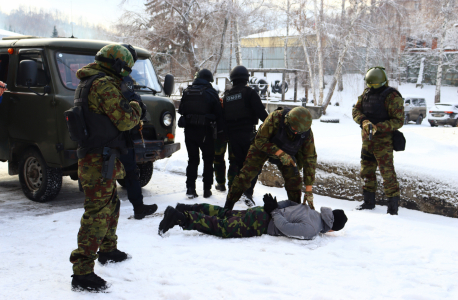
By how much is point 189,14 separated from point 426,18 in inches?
841

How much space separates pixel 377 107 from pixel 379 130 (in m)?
0.34

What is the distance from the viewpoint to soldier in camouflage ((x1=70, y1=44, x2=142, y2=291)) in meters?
2.74

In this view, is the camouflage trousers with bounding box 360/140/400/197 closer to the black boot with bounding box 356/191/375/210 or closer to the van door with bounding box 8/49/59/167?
the black boot with bounding box 356/191/375/210

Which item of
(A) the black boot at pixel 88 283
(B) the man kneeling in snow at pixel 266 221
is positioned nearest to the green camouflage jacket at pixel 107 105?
(A) the black boot at pixel 88 283

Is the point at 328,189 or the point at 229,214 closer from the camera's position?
the point at 229,214

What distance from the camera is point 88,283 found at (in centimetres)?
274

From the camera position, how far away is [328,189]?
235 inches

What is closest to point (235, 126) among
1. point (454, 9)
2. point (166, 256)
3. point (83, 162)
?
point (166, 256)

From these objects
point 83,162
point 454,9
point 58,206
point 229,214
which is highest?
point 454,9

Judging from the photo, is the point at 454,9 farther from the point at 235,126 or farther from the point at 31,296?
the point at 31,296

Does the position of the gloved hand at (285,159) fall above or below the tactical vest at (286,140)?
below

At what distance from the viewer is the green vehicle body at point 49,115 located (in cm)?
489

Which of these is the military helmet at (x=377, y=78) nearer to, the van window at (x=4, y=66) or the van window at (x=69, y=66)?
the van window at (x=69, y=66)

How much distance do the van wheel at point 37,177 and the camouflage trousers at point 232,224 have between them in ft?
8.21
